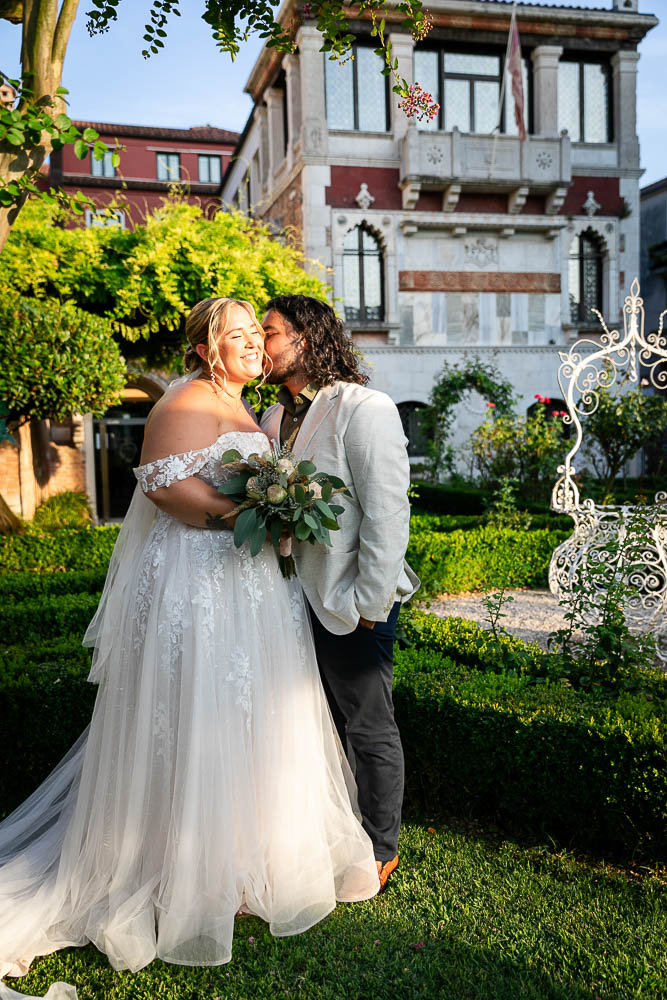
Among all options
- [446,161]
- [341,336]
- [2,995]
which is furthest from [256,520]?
[446,161]

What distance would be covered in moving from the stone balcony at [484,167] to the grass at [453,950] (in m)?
14.6

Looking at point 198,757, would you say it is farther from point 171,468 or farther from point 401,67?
point 401,67

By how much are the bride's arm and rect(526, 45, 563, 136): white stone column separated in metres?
16.4

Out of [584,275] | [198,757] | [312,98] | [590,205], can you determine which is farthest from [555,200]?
[198,757]

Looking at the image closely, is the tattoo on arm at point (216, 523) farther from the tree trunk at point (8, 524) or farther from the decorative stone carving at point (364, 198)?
A: the decorative stone carving at point (364, 198)

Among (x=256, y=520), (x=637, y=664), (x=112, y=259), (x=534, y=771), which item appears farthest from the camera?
(x=112, y=259)

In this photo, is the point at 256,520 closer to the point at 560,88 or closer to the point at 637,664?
the point at 637,664

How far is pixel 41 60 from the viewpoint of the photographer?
3566 mm

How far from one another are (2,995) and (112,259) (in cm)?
792

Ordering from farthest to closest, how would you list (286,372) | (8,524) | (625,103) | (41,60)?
1. (625,103)
2. (8,524)
3. (41,60)
4. (286,372)

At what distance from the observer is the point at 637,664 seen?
3.60 m

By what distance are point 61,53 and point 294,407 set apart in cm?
243

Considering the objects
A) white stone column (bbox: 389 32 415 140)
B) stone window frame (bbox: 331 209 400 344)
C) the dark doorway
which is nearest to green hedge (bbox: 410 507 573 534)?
stone window frame (bbox: 331 209 400 344)

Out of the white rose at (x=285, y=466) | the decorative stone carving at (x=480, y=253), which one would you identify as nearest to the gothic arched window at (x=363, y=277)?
the decorative stone carving at (x=480, y=253)
